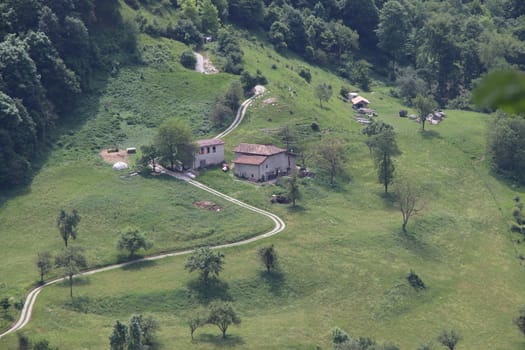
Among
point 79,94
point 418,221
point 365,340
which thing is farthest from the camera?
point 79,94

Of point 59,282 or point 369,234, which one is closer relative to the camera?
point 59,282

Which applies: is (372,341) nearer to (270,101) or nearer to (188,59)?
(270,101)

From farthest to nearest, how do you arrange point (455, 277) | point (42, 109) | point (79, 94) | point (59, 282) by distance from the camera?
point (79, 94)
point (42, 109)
point (455, 277)
point (59, 282)

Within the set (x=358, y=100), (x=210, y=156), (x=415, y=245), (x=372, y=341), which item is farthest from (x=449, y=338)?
(x=358, y=100)

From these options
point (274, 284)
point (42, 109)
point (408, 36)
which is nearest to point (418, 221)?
point (274, 284)

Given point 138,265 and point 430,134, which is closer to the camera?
point 138,265

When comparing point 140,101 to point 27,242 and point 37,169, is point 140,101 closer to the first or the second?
point 37,169
